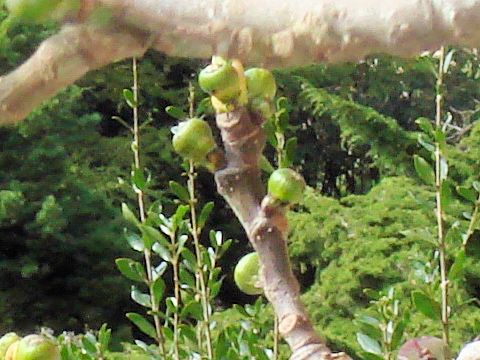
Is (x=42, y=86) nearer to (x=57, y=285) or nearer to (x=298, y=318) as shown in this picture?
(x=298, y=318)

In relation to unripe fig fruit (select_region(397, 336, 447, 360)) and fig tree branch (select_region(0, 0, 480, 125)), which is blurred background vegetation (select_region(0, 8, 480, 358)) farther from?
fig tree branch (select_region(0, 0, 480, 125))

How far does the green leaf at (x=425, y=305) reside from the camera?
329 mm

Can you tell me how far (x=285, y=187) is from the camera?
27 centimetres

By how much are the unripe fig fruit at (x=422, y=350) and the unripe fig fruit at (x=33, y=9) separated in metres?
0.20

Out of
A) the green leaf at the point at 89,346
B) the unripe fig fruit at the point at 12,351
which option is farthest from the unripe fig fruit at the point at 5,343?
the green leaf at the point at 89,346

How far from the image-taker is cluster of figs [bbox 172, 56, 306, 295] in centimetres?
25

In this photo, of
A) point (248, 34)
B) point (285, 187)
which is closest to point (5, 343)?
point (285, 187)

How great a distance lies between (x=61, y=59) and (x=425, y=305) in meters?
0.23

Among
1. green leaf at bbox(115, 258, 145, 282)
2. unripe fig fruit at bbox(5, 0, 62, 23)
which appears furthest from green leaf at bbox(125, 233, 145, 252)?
unripe fig fruit at bbox(5, 0, 62, 23)

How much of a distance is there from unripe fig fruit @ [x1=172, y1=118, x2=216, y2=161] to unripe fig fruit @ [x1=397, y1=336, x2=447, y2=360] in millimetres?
96

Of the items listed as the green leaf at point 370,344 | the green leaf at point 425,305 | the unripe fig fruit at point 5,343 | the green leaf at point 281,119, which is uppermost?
the green leaf at point 281,119

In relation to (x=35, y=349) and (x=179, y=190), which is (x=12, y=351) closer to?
(x=35, y=349)

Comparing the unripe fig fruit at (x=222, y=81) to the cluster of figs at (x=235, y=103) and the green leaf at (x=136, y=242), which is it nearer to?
the cluster of figs at (x=235, y=103)

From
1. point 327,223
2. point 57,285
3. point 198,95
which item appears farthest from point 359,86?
point 327,223
